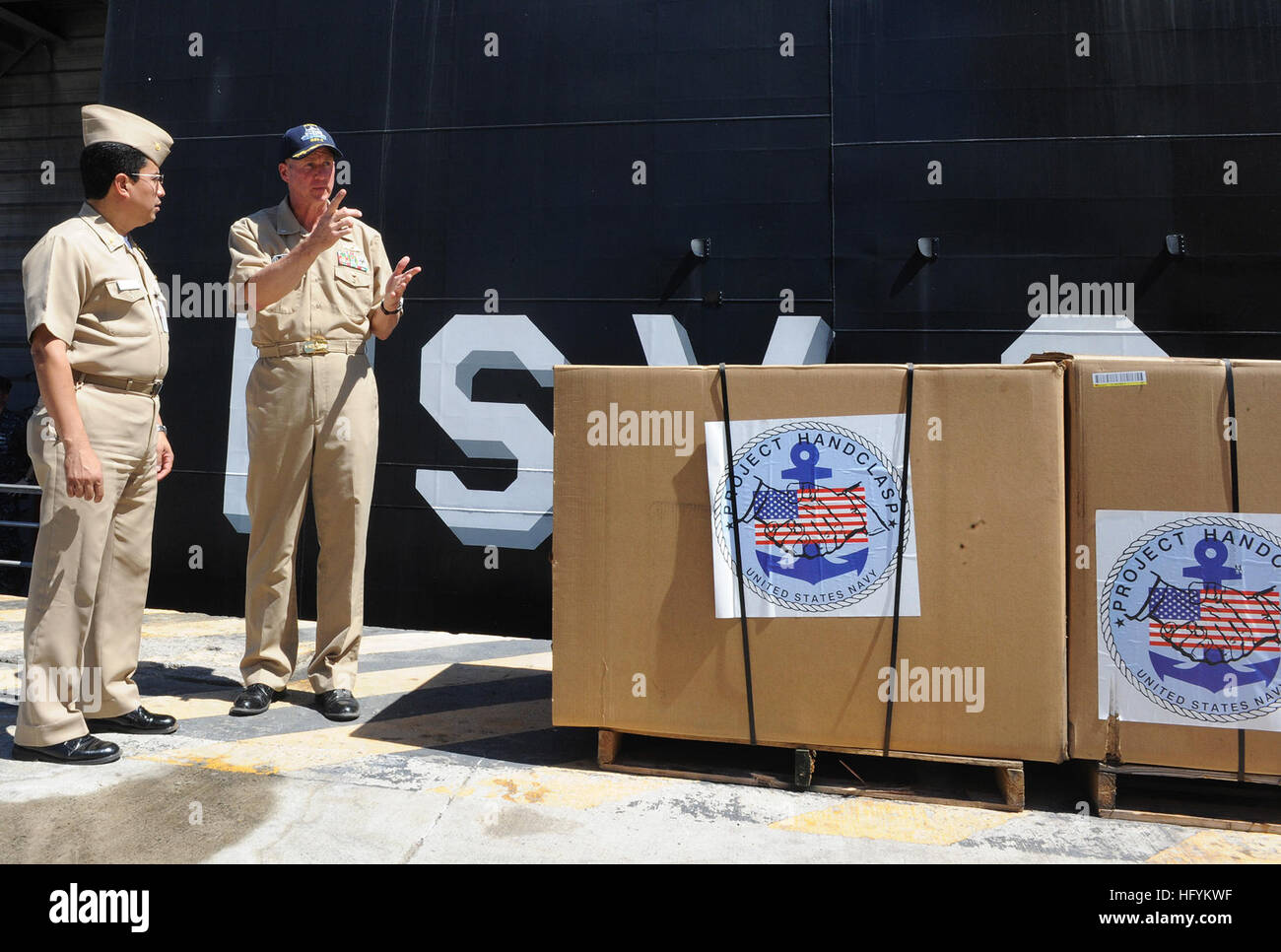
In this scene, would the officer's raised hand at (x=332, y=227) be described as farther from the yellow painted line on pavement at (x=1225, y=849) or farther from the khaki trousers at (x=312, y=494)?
the yellow painted line on pavement at (x=1225, y=849)

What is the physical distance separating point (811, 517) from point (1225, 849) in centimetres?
143

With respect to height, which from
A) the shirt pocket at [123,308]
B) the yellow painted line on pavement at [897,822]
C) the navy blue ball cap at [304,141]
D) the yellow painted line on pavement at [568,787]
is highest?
the navy blue ball cap at [304,141]

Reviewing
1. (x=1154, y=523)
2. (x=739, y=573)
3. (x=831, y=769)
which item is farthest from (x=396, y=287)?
(x=1154, y=523)

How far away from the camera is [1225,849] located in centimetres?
244

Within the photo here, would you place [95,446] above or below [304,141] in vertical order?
below

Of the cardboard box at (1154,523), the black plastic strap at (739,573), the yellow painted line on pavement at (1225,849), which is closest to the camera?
the yellow painted line on pavement at (1225,849)

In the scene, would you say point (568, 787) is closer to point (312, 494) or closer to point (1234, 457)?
point (312, 494)

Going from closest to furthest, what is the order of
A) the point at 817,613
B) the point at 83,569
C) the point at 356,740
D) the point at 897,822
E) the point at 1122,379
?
the point at 897,822
the point at 1122,379
the point at 817,613
the point at 83,569
the point at 356,740

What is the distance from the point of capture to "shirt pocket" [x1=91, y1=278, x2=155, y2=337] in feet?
9.77

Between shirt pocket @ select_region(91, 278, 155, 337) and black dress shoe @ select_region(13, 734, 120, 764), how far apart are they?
1.35m

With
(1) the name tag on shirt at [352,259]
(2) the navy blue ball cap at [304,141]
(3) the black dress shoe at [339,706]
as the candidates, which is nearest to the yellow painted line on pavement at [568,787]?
(3) the black dress shoe at [339,706]

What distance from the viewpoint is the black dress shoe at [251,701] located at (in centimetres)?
341

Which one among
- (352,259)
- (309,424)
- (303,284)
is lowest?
(309,424)

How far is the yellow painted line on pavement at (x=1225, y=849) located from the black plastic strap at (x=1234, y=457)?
159 millimetres
